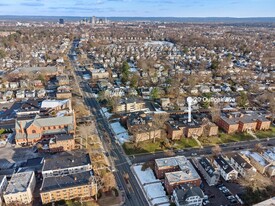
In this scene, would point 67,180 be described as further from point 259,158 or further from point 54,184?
point 259,158

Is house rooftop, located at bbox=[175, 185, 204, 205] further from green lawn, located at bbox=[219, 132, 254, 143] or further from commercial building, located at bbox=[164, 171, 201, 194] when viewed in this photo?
green lawn, located at bbox=[219, 132, 254, 143]

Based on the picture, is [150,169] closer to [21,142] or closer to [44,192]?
[44,192]

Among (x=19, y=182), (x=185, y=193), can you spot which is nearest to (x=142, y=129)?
(x=185, y=193)

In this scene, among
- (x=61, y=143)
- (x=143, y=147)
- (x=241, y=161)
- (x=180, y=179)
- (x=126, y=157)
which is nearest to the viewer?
(x=180, y=179)

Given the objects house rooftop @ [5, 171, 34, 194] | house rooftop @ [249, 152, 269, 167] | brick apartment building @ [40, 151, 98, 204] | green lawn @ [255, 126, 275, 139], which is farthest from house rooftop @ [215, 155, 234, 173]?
house rooftop @ [5, 171, 34, 194]

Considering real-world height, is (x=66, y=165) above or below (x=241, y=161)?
below

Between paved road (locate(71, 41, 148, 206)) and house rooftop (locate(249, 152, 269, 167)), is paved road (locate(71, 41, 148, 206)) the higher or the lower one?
the lower one

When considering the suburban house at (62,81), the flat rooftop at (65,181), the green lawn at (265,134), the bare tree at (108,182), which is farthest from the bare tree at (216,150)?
the suburban house at (62,81)
